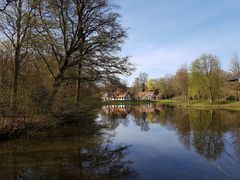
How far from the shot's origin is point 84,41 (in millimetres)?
18750

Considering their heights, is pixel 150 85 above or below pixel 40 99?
above

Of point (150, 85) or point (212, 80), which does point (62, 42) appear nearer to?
point (212, 80)

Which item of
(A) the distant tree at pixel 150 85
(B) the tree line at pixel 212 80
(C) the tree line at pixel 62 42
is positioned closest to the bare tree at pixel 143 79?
(A) the distant tree at pixel 150 85

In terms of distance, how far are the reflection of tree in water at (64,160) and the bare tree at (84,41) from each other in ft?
22.8

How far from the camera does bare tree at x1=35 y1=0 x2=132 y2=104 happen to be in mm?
18094

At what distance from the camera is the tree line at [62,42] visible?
17.1 meters

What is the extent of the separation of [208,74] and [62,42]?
38.6 m

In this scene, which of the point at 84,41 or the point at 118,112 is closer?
the point at 84,41

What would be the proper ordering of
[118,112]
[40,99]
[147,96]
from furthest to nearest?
[147,96], [118,112], [40,99]

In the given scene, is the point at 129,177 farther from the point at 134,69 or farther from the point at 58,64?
the point at 58,64

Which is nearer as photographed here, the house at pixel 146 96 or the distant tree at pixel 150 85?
the house at pixel 146 96

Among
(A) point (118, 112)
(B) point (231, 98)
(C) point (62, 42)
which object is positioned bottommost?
(A) point (118, 112)

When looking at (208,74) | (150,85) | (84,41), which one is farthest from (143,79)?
(84,41)

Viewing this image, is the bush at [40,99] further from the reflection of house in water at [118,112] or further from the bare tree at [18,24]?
the reflection of house in water at [118,112]
